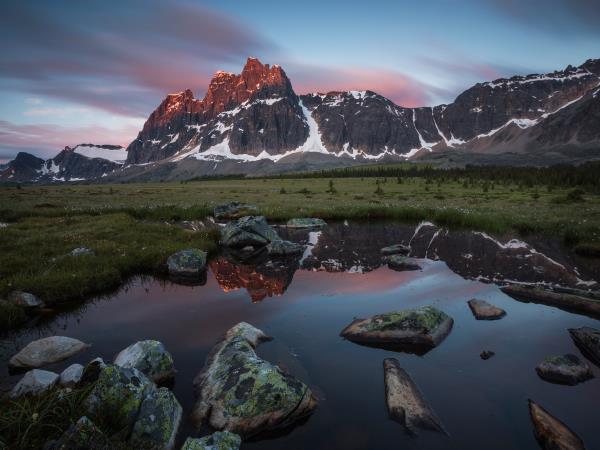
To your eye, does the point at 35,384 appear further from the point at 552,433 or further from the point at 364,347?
the point at 552,433

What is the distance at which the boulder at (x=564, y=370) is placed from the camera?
27.3ft

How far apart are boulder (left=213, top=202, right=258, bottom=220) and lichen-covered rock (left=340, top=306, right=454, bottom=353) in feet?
88.5

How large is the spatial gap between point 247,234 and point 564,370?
18.5 m

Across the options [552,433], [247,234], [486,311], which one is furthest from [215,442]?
[247,234]

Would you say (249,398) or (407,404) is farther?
(407,404)

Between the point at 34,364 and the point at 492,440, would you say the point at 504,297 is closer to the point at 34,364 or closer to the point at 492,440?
the point at 492,440

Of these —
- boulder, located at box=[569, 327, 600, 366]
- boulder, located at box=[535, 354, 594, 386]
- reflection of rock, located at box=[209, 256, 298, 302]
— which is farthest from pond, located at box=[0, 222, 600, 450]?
boulder, located at box=[569, 327, 600, 366]

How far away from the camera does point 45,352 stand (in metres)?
9.11

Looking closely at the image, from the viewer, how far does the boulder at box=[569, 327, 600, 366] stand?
941cm

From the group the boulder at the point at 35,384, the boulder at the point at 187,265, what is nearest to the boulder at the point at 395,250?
the boulder at the point at 187,265

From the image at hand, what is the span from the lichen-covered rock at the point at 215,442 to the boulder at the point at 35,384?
3149mm

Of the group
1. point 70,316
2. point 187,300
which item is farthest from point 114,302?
point 187,300

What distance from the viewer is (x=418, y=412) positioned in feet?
23.3

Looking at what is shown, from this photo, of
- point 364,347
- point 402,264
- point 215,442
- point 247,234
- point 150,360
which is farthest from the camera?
point 247,234
